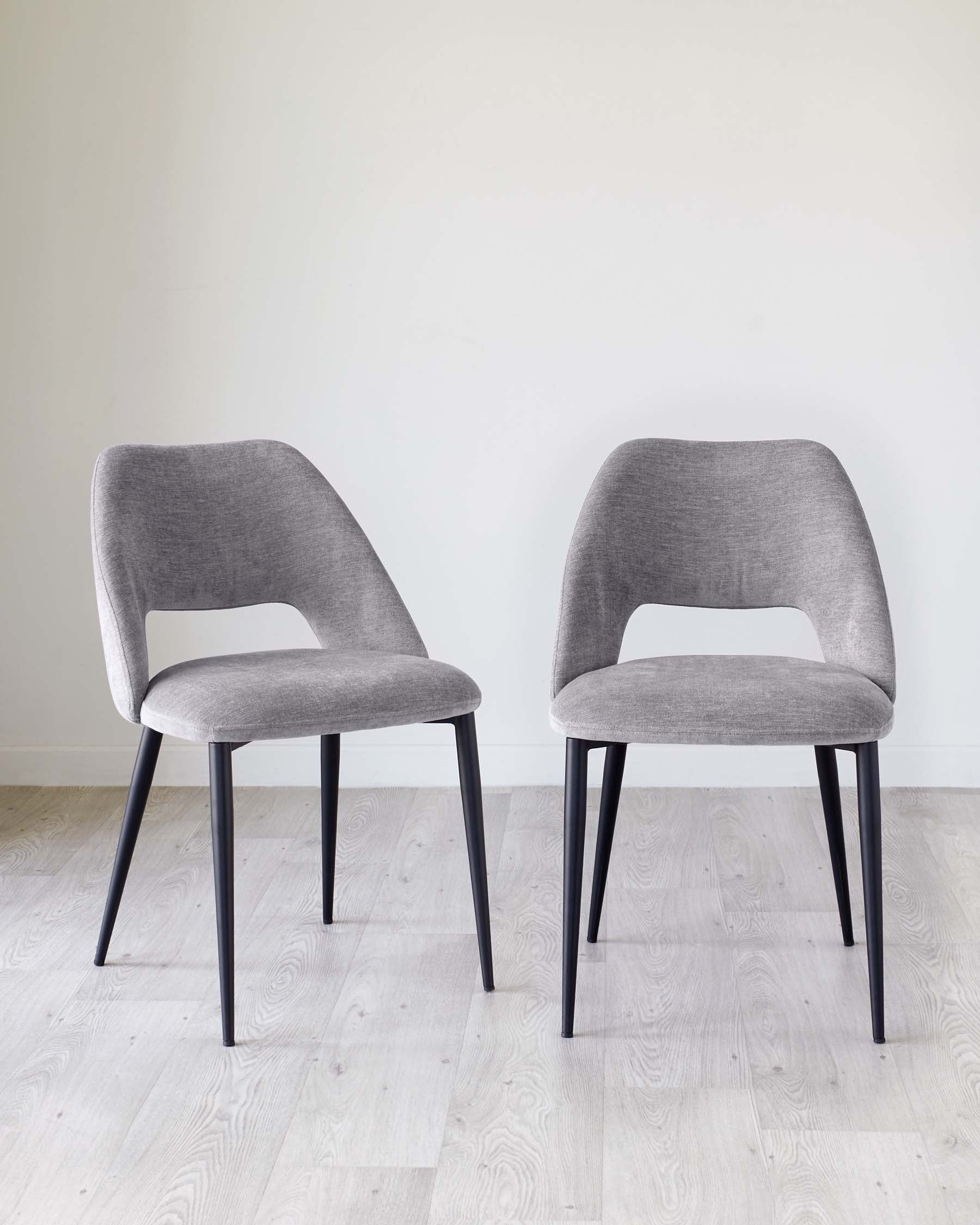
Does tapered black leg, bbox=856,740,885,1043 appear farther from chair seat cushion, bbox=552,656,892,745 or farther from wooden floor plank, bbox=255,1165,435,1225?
wooden floor plank, bbox=255,1165,435,1225

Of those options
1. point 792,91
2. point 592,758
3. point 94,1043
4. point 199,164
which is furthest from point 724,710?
point 199,164

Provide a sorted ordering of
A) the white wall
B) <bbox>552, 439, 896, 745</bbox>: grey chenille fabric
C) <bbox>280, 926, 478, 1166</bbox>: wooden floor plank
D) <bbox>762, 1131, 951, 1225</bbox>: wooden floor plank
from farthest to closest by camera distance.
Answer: the white wall
<bbox>552, 439, 896, 745</bbox>: grey chenille fabric
<bbox>280, 926, 478, 1166</bbox>: wooden floor plank
<bbox>762, 1131, 951, 1225</bbox>: wooden floor plank

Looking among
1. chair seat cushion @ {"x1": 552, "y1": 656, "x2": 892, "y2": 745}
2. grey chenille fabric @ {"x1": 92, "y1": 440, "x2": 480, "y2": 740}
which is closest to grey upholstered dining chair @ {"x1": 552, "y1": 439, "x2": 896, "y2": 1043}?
chair seat cushion @ {"x1": 552, "y1": 656, "x2": 892, "y2": 745}

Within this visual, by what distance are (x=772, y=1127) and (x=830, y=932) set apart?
0.62 metres

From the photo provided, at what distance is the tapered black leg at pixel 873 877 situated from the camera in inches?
64.4

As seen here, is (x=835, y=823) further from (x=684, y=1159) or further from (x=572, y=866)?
(x=684, y=1159)

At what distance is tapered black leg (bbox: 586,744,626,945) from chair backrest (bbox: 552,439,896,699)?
16cm

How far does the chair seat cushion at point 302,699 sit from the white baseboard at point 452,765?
1.07 m

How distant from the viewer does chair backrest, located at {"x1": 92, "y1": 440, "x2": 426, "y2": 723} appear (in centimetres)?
196

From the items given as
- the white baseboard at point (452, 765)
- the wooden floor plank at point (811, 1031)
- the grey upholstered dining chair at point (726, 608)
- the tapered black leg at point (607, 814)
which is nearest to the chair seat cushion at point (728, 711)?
the grey upholstered dining chair at point (726, 608)

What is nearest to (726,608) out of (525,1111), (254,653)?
(254,653)

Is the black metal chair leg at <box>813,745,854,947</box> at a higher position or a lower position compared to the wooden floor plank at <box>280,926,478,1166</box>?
higher

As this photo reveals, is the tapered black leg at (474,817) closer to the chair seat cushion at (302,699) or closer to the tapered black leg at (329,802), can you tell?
the chair seat cushion at (302,699)

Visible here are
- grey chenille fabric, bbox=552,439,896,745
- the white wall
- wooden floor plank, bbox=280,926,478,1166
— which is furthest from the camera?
the white wall
